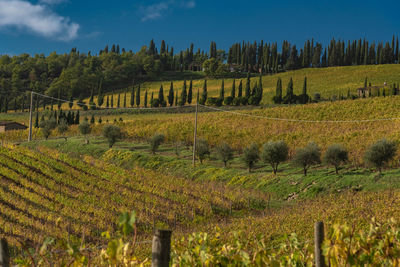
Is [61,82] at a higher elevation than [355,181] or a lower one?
higher

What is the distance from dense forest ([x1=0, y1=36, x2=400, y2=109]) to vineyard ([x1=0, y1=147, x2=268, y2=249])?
9384 cm

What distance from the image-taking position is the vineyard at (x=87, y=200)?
15.5 m

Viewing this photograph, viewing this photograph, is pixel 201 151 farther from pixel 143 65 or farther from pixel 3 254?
pixel 143 65

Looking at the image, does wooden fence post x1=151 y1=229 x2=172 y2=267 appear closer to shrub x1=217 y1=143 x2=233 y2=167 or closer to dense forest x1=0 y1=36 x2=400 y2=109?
shrub x1=217 y1=143 x2=233 y2=167

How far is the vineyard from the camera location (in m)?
15.5

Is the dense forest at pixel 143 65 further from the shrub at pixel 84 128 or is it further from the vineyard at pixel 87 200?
the vineyard at pixel 87 200

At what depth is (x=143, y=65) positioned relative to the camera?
146 metres

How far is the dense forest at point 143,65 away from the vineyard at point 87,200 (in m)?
93.8

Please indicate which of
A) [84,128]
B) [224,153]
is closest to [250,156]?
[224,153]

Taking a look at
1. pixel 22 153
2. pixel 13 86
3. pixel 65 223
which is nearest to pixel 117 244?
pixel 65 223

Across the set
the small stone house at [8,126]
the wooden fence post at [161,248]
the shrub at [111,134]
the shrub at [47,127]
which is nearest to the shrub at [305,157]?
the shrub at [111,134]

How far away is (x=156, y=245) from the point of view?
3.30 meters

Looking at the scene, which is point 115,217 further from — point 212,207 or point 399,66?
point 399,66

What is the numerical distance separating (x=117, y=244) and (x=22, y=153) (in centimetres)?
3115
